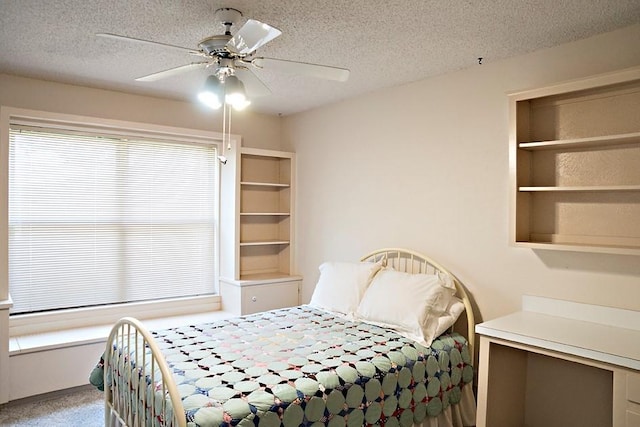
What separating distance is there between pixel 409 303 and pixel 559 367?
943 mm

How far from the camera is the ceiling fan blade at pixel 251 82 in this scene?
8.15 ft

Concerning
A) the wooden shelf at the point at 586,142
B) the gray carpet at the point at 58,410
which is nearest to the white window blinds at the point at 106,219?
the gray carpet at the point at 58,410

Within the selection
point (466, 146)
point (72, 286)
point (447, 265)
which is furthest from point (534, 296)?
point (72, 286)

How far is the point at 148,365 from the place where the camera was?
2.22 meters

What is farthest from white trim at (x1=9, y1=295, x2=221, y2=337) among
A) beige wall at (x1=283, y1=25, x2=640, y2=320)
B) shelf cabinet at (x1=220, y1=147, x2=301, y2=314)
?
beige wall at (x1=283, y1=25, x2=640, y2=320)

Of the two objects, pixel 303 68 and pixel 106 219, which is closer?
pixel 303 68

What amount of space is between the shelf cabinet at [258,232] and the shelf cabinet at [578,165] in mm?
2437

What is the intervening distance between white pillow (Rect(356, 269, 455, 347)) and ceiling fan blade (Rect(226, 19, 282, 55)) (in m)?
1.76

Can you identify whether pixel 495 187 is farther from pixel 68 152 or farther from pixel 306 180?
pixel 68 152

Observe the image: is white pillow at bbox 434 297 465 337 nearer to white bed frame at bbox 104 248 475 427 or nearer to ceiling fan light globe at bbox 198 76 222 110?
white bed frame at bbox 104 248 475 427

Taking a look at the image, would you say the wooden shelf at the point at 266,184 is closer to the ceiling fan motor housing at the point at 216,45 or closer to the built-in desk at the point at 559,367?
the ceiling fan motor housing at the point at 216,45

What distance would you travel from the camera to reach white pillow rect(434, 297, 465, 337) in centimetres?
280

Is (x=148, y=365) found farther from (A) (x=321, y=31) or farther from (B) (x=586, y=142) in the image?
(B) (x=586, y=142)

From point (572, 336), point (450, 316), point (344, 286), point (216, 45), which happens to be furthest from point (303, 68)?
point (572, 336)
